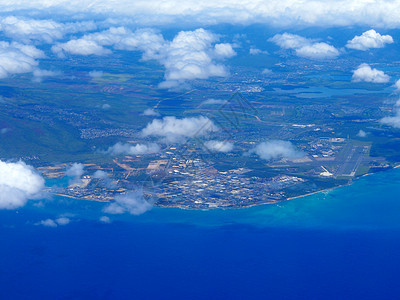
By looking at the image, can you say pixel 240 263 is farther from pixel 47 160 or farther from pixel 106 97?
pixel 106 97

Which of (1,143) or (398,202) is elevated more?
(1,143)

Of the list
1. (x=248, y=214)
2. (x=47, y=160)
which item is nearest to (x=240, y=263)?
(x=248, y=214)

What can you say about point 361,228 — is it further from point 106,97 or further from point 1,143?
point 106,97

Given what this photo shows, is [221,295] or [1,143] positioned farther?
[1,143]

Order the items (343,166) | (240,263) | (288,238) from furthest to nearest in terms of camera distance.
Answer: (343,166) < (288,238) < (240,263)

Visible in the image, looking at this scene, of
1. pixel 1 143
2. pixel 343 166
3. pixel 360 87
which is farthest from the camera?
Result: pixel 360 87

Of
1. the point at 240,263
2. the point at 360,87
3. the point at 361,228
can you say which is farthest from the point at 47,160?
the point at 360,87
